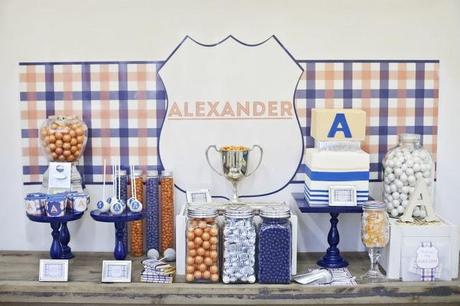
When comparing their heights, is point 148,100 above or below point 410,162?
above

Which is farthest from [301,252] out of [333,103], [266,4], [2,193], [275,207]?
[2,193]

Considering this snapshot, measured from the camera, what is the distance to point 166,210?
8.34 feet

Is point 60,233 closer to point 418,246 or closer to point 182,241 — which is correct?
point 182,241

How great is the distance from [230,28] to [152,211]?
0.82 m

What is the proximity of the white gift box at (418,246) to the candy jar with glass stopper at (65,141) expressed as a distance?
49.3 inches

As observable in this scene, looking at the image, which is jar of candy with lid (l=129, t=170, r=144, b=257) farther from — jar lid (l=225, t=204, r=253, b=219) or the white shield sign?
jar lid (l=225, t=204, r=253, b=219)

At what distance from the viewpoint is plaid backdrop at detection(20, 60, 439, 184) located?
101 inches

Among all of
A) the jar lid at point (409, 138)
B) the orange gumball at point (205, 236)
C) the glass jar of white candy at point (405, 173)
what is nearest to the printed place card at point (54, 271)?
the orange gumball at point (205, 236)

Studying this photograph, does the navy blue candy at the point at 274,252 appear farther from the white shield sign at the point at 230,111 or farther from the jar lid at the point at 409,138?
the jar lid at the point at 409,138

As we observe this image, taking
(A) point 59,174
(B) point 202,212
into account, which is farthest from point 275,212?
(A) point 59,174

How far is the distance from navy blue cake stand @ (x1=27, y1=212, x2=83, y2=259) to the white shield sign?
18.3 inches

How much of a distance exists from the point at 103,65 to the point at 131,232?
0.70 metres

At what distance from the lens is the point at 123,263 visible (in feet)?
7.49

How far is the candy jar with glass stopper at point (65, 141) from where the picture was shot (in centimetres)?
246
